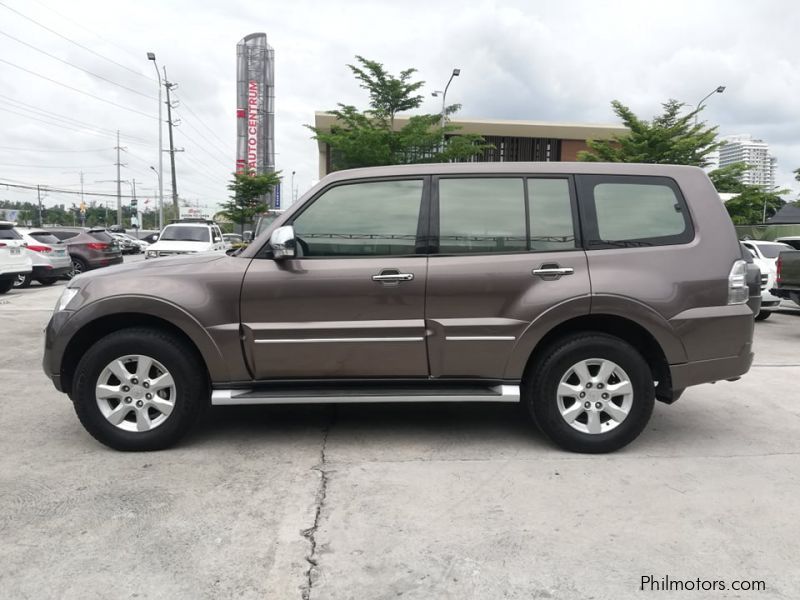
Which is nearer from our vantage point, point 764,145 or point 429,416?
point 429,416

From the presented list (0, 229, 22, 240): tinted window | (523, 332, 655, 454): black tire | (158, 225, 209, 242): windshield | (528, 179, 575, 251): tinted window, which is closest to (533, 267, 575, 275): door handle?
(528, 179, 575, 251): tinted window

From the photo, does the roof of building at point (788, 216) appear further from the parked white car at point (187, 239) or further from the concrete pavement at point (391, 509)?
the concrete pavement at point (391, 509)

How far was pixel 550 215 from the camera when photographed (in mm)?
4043

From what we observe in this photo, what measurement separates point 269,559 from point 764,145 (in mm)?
91373

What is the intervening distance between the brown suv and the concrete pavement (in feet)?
1.27

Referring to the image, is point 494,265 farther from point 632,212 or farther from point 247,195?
point 247,195

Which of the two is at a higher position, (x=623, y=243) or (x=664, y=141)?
(x=664, y=141)

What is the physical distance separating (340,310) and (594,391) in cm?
173

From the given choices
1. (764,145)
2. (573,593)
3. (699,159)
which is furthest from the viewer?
(764,145)

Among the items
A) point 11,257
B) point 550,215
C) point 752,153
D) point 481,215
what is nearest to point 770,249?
point 550,215

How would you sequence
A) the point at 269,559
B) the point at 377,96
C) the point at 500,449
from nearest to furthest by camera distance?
1. the point at 269,559
2. the point at 500,449
3. the point at 377,96

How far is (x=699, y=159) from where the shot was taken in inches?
878

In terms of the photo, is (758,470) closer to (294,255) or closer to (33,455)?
(294,255)

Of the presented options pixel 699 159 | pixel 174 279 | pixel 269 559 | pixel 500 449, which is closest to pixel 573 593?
pixel 269 559
